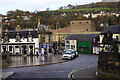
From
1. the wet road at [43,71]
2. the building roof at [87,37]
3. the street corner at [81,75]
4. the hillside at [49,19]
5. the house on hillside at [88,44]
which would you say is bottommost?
the wet road at [43,71]

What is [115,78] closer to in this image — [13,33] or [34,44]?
[34,44]

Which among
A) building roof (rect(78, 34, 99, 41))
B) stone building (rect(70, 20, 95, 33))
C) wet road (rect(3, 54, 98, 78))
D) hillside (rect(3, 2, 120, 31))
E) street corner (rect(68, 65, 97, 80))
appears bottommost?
wet road (rect(3, 54, 98, 78))

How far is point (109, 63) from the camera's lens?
1466 centimetres

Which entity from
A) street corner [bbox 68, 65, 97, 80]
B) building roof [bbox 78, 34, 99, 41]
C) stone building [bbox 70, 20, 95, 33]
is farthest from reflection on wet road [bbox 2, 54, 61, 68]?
stone building [bbox 70, 20, 95, 33]

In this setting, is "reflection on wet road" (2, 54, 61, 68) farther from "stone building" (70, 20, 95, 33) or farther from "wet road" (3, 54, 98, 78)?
"stone building" (70, 20, 95, 33)

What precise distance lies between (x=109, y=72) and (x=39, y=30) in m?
29.0

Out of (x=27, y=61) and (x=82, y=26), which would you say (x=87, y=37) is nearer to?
(x=82, y=26)

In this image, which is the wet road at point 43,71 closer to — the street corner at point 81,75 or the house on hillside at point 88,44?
the street corner at point 81,75

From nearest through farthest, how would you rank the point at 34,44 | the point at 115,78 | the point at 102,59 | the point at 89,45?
the point at 115,78, the point at 102,59, the point at 34,44, the point at 89,45

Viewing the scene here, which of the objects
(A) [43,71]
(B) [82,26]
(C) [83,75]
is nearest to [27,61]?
(A) [43,71]

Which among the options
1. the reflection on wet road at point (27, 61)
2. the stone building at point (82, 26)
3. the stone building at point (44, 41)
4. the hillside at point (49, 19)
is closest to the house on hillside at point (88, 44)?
the hillside at point (49, 19)

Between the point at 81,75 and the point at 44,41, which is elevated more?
the point at 44,41

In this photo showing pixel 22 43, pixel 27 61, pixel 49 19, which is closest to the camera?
pixel 27 61

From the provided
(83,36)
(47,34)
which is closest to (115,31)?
(83,36)
